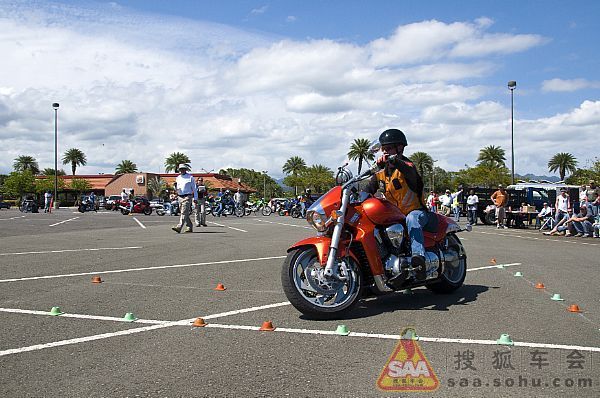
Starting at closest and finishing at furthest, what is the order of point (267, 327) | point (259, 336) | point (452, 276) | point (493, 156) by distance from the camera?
point (259, 336), point (267, 327), point (452, 276), point (493, 156)

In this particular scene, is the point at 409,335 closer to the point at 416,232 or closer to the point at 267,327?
the point at 267,327

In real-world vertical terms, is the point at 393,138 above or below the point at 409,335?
above

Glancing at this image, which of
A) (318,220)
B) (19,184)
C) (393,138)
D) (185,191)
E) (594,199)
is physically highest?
(19,184)

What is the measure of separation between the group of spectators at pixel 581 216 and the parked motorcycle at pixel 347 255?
51.6 ft

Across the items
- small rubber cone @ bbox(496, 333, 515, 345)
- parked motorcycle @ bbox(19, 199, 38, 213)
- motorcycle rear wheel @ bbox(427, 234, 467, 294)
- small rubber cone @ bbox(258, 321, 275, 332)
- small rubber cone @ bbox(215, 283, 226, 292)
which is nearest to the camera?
small rubber cone @ bbox(496, 333, 515, 345)

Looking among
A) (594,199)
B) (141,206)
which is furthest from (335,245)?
(141,206)

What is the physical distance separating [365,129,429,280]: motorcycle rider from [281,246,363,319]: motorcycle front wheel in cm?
82

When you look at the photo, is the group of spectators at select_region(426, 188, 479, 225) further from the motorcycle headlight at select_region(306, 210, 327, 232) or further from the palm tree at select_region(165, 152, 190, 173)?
the palm tree at select_region(165, 152, 190, 173)

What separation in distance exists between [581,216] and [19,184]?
3230 inches

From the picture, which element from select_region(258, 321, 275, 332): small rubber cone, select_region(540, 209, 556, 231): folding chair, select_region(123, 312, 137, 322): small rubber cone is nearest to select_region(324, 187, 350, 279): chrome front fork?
select_region(258, 321, 275, 332): small rubber cone

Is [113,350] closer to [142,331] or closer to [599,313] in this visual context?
[142,331]

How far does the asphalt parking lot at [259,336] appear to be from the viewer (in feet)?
12.2

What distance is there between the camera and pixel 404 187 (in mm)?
6480

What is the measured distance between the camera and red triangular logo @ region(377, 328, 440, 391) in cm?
374
